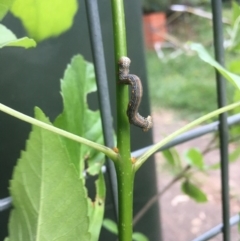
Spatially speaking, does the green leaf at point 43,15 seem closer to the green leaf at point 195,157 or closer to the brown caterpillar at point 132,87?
the brown caterpillar at point 132,87

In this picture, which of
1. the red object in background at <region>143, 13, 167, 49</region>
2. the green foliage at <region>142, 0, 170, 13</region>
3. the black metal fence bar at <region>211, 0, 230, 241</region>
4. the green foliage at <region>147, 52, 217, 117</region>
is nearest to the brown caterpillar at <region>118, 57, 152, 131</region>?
the black metal fence bar at <region>211, 0, 230, 241</region>

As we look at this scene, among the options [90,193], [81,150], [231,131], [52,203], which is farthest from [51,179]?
[231,131]

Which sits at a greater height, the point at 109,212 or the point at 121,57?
the point at 121,57

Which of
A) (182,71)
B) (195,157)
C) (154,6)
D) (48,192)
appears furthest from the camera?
(154,6)

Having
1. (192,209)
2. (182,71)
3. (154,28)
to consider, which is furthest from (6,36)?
(154,28)

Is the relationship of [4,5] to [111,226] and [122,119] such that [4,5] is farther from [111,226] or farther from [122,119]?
[111,226]

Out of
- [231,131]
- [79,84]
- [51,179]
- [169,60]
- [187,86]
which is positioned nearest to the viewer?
[51,179]

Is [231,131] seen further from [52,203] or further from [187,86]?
[187,86]

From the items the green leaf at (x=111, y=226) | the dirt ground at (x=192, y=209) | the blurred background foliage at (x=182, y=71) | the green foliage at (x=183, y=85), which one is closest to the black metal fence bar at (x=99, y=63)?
the green leaf at (x=111, y=226)
